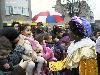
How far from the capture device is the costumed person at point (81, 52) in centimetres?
541

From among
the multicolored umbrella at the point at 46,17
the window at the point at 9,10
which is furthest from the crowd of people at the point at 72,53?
the window at the point at 9,10

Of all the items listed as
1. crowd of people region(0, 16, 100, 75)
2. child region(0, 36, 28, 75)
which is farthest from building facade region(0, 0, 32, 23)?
child region(0, 36, 28, 75)

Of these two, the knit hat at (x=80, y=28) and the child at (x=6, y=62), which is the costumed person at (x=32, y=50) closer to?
the knit hat at (x=80, y=28)

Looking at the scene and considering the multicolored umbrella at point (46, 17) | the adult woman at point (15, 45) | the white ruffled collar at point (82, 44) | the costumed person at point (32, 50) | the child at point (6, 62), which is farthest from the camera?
the multicolored umbrella at point (46, 17)

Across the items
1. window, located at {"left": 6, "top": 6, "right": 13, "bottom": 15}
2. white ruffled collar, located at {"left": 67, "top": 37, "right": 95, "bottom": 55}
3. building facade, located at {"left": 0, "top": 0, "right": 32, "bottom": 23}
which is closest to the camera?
white ruffled collar, located at {"left": 67, "top": 37, "right": 95, "bottom": 55}

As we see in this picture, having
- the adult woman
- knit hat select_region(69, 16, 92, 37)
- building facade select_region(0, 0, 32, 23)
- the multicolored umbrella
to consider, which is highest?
knit hat select_region(69, 16, 92, 37)

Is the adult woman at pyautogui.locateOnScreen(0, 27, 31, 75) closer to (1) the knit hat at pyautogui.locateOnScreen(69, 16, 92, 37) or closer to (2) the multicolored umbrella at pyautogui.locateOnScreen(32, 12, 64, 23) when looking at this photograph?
(1) the knit hat at pyautogui.locateOnScreen(69, 16, 92, 37)

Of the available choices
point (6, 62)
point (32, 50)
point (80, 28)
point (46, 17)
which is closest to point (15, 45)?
point (32, 50)

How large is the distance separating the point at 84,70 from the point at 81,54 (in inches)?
9.0

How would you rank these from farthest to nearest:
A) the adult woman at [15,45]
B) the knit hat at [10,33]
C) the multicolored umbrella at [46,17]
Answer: the multicolored umbrella at [46,17] < the knit hat at [10,33] < the adult woman at [15,45]

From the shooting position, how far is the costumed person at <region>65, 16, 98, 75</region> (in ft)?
17.8

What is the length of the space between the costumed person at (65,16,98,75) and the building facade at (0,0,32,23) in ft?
153

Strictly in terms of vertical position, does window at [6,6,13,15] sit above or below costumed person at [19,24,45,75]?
below

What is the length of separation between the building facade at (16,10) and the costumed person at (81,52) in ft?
153
